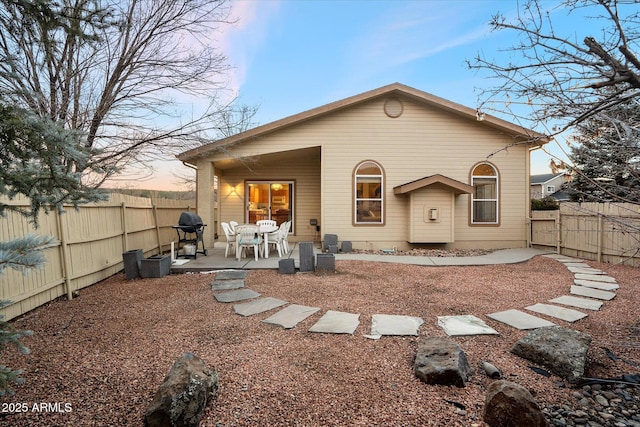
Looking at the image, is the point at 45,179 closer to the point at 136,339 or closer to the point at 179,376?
the point at 179,376

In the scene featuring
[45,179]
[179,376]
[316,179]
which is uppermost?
[316,179]

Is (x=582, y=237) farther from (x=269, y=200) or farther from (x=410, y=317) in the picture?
(x=269, y=200)

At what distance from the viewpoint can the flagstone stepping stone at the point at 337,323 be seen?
10.6 ft

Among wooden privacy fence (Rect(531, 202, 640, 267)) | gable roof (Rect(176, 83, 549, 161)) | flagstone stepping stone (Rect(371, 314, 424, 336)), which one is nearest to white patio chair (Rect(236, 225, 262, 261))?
gable roof (Rect(176, 83, 549, 161))

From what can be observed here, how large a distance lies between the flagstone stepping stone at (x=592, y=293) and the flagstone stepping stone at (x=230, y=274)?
5.31 m

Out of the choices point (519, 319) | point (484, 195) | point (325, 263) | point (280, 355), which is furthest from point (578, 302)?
point (484, 195)

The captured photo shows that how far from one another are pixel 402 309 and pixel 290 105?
12772mm

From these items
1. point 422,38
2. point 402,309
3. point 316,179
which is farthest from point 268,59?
point 402,309

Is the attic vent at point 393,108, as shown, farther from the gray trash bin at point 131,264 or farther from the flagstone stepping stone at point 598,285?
the gray trash bin at point 131,264

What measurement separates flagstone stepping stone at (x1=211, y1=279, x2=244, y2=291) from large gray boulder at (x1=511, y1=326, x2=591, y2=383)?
3813 millimetres

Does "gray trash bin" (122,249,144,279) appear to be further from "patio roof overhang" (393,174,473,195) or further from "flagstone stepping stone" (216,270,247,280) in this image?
"patio roof overhang" (393,174,473,195)

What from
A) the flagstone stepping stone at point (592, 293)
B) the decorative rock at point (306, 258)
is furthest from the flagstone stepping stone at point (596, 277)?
the decorative rock at point (306, 258)

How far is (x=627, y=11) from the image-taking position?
172 cm

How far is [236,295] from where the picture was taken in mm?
4543
